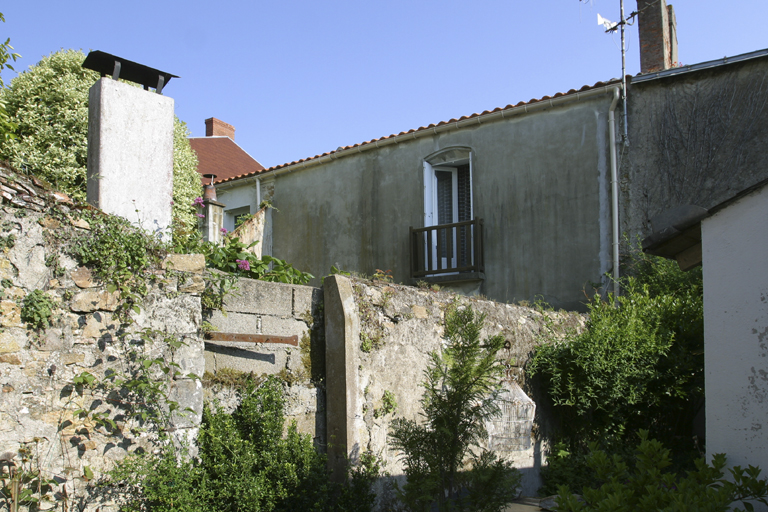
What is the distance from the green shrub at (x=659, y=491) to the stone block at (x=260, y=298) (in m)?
2.62

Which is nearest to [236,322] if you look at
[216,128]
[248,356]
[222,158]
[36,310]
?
[248,356]

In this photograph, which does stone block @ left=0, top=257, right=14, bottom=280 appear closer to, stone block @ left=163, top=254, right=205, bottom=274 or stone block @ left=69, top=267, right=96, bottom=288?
stone block @ left=69, top=267, right=96, bottom=288

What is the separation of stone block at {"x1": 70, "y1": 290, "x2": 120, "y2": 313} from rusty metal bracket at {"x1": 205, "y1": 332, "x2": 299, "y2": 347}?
0.80 meters

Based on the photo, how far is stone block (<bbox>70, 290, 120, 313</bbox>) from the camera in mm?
3758

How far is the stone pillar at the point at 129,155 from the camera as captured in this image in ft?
15.4

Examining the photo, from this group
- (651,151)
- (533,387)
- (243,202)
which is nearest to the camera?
(533,387)

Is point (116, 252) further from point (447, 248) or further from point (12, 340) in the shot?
point (447, 248)

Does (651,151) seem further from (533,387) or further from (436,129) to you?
(533,387)

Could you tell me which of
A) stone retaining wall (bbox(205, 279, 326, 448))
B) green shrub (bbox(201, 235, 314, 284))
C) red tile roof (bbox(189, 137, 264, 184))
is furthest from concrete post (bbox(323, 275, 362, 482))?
red tile roof (bbox(189, 137, 264, 184))

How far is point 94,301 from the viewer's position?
3816mm

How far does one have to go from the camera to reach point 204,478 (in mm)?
4059

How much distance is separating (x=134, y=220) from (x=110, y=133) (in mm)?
726

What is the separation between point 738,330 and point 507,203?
6702 mm

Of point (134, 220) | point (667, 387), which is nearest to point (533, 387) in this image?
point (667, 387)
